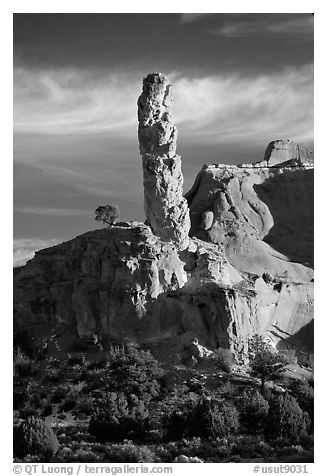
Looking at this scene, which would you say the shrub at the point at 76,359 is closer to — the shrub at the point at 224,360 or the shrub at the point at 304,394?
the shrub at the point at 224,360

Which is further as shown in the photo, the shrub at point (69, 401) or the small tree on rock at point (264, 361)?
the small tree on rock at point (264, 361)

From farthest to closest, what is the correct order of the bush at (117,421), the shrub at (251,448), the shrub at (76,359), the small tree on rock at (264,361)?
the shrub at (76,359), the small tree on rock at (264,361), the bush at (117,421), the shrub at (251,448)

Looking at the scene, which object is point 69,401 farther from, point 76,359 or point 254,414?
point 254,414

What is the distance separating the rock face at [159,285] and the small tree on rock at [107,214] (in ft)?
14.2

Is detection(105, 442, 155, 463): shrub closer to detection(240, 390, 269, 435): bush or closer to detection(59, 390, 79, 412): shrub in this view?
detection(240, 390, 269, 435): bush

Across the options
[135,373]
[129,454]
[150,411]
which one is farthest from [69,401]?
[129,454]

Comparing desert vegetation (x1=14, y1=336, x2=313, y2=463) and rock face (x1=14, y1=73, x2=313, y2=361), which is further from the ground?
rock face (x1=14, y1=73, x2=313, y2=361)

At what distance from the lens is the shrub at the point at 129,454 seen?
153 feet

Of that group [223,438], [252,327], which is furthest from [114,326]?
[223,438]

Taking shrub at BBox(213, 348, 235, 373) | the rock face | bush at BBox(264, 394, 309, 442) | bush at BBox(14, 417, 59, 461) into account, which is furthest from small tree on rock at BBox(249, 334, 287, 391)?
bush at BBox(14, 417, 59, 461)

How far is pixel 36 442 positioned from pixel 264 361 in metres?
13.9

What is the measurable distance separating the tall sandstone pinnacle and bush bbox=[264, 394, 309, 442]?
1347cm

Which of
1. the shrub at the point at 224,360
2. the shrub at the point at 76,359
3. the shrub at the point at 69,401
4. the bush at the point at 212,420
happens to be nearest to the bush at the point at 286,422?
the bush at the point at 212,420

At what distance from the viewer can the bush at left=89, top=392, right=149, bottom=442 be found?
50.1m
